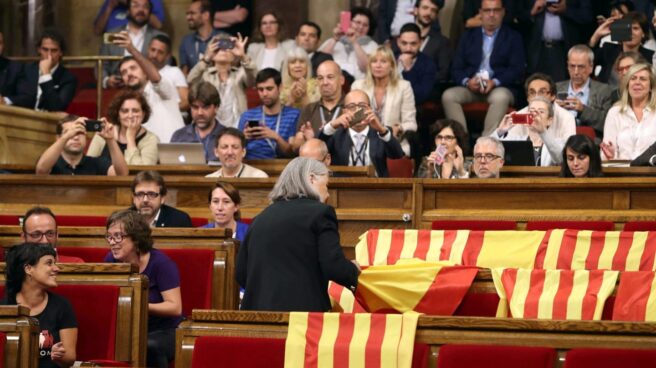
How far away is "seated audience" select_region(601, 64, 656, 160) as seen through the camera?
7328 millimetres

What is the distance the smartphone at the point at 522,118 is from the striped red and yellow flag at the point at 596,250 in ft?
5.18

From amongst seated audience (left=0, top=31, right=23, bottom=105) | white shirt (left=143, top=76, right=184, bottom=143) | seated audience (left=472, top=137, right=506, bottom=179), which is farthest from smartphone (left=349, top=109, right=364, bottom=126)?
seated audience (left=0, top=31, right=23, bottom=105)

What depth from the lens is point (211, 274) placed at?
17.9 feet

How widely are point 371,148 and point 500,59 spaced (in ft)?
6.61

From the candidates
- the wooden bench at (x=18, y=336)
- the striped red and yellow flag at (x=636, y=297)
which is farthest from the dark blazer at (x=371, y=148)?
the wooden bench at (x=18, y=336)

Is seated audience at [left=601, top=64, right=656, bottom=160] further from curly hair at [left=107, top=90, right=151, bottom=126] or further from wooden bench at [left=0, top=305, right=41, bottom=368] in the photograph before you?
wooden bench at [left=0, top=305, right=41, bottom=368]

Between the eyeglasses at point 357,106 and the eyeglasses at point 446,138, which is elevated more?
the eyeglasses at point 357,106

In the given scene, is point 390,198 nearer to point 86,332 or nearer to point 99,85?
point 86,332

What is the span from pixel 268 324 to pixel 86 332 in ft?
4.05

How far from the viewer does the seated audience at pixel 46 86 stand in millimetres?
9492

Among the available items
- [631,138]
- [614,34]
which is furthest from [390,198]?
[614,34]

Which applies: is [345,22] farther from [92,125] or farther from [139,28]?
[92,125]

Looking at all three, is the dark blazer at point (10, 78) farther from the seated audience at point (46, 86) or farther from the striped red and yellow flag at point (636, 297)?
the striped red and yellow flag at point (636, 297)

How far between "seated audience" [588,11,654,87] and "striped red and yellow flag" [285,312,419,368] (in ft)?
16.8
